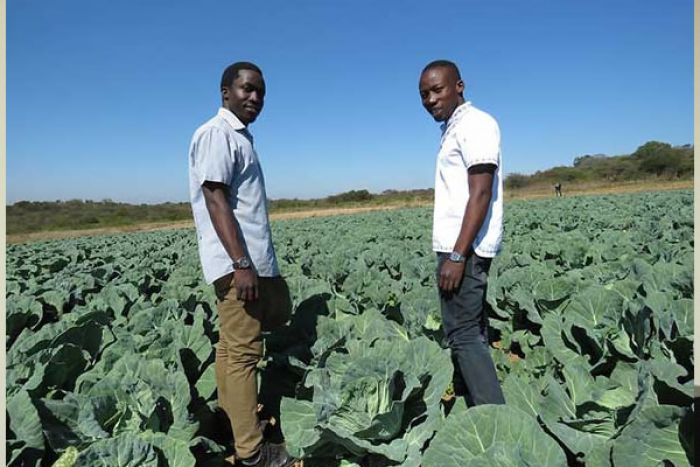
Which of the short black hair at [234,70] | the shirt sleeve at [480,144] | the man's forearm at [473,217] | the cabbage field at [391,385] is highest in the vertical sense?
the short black hair at [234,70]

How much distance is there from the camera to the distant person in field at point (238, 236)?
7.10 ft

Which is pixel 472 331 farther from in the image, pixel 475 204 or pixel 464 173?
pixel 464 173

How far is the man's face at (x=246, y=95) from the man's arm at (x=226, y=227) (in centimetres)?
39

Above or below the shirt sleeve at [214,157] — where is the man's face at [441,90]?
above

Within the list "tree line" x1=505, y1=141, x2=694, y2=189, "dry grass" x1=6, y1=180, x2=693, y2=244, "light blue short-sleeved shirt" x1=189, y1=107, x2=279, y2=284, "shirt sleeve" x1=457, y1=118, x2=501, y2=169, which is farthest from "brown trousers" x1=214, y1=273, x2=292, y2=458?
"tree line" x1=505, y1=141, x2=694, y2=189

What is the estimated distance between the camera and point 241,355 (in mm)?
2326

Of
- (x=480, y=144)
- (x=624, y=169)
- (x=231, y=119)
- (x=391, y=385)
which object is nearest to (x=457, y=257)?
(x=480, y=144)

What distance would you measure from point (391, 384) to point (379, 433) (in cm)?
21

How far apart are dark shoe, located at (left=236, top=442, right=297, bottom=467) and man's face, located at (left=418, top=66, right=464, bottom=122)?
1840 millimetres

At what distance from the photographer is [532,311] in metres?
3.57

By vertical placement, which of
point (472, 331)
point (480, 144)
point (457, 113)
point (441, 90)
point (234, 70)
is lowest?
point (472, 331)

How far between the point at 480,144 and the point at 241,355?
1477 millimetres

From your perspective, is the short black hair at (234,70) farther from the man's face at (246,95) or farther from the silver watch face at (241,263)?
the silver watch face at (241,263)

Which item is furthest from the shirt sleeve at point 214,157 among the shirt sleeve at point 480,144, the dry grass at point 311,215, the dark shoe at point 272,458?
the dry grass at point 311,215
